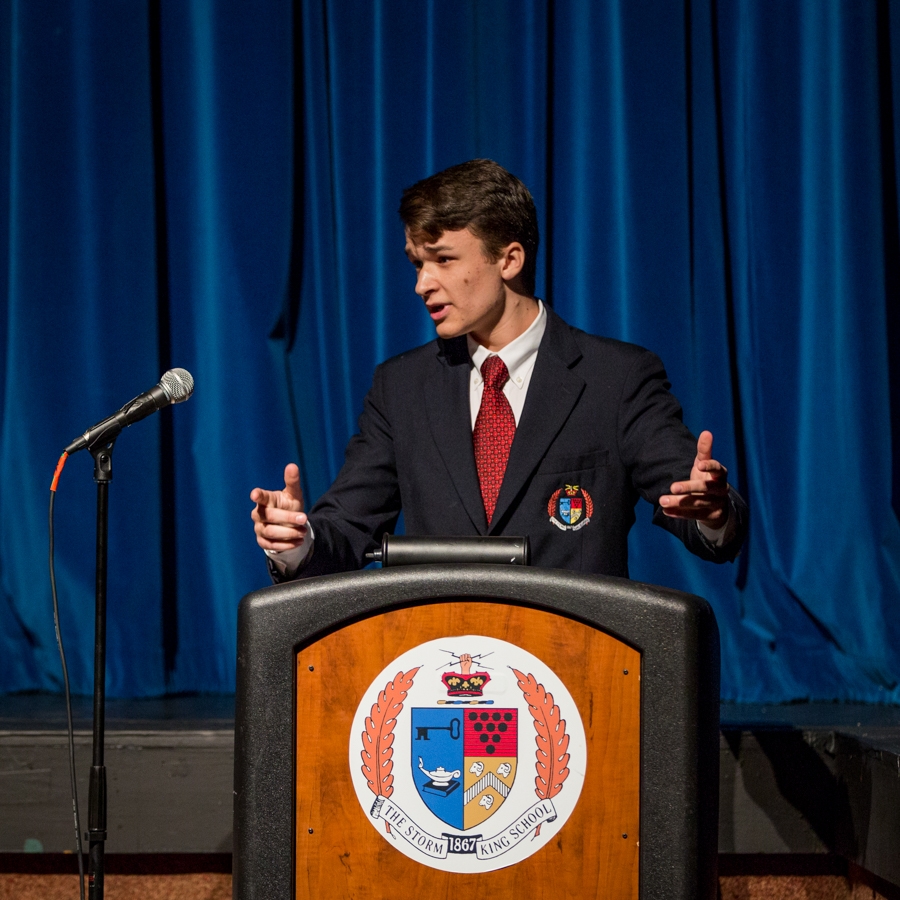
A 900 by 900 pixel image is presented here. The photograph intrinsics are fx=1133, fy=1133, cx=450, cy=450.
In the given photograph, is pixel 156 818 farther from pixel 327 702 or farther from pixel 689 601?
pixel 689 601

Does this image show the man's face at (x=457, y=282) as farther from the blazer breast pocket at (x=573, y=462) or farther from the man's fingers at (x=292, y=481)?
the man's fingers at (x=292, y=481)

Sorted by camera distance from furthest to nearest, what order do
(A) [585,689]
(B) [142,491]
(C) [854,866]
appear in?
1. (B) [142,491]
2. (C) [854,866]
3. (A) [585,689]

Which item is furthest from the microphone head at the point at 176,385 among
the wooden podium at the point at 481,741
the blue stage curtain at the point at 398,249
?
the blue stage curtain at the point at 398,249

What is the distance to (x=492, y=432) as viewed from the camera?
5.78 feet

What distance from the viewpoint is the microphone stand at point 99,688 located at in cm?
153

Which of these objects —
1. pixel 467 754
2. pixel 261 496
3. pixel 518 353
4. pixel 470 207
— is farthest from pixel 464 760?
pixel 470 207

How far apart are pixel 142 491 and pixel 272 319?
558mm

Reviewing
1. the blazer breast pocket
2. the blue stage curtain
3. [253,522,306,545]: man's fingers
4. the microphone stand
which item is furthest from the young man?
the blue stage curtain

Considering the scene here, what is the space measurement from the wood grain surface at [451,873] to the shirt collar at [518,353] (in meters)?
0.88

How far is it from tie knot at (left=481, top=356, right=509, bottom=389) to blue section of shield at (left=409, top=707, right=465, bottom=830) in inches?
34.9

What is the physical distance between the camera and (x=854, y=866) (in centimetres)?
194

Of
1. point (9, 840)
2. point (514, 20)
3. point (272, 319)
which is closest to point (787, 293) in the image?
point (514, 20)

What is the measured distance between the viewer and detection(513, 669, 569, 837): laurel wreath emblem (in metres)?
0.98

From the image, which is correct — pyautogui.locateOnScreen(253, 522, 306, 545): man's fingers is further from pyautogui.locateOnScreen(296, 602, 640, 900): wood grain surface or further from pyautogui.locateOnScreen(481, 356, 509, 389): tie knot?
pyautogui.locateOnScreen(481, 356, 509, 389): tie knot
